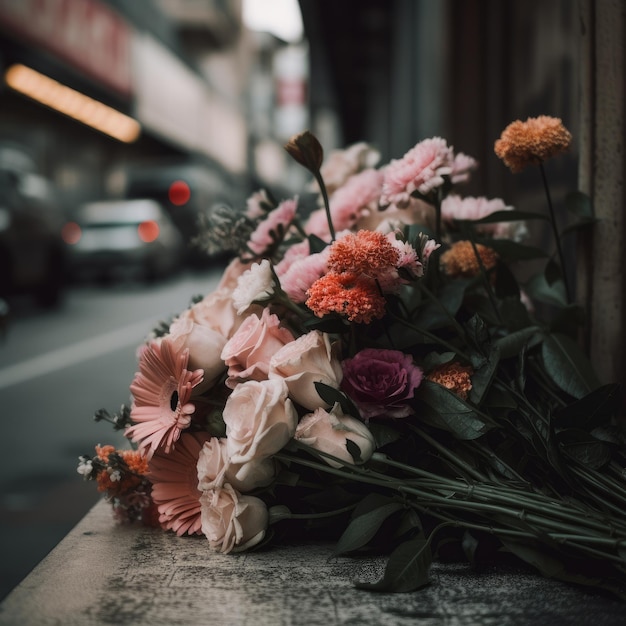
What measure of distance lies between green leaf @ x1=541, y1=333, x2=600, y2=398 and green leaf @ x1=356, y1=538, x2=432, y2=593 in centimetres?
43

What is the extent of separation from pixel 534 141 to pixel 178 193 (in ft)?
60.7

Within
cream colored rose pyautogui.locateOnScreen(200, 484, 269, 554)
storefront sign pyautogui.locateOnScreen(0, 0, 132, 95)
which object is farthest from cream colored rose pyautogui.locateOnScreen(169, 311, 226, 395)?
storefront sign pyautogui.locateOnScreen(0, 0, 132, 95)

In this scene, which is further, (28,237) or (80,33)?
(80,33)

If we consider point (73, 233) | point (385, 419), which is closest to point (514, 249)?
point (385, 419)

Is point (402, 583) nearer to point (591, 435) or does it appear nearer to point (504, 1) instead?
point (591, 435)

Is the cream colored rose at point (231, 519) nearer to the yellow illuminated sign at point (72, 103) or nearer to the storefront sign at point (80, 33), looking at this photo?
the storefront sign at point (80, 33)

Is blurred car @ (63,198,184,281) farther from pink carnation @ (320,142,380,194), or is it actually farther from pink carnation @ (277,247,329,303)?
pink carnation @ (277,247,329,303)

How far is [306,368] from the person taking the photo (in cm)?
136

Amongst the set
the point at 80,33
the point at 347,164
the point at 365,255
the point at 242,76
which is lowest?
the point at 365,255

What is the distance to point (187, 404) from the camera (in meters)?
1.42

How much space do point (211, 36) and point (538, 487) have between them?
32.5m

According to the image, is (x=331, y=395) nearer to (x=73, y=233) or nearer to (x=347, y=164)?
(x=347, y=164)

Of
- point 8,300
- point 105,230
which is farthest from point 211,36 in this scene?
point 8,300

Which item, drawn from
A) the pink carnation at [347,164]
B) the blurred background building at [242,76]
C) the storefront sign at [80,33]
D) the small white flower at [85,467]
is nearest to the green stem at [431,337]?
the small white flower at [85,467]
